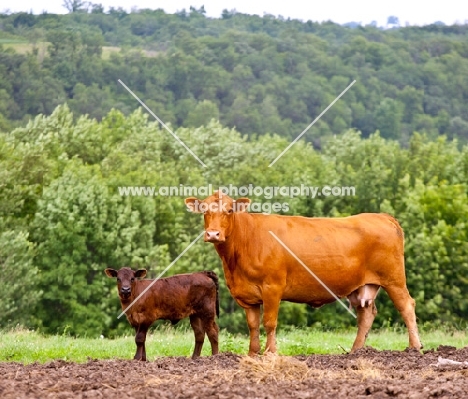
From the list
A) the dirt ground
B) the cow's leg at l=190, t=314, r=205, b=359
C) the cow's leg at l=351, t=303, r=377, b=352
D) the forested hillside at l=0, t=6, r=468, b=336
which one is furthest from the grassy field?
the forested hillside at l=0, t=6, r=468, b=336

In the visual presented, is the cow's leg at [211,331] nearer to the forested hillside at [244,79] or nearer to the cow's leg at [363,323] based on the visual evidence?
the cow's leg at [363,323]

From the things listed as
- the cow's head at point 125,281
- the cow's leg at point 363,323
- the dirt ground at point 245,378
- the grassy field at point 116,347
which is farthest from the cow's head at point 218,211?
the cow's leg at point 363,323

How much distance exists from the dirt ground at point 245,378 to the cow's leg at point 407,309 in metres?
1.63

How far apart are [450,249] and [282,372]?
160 ft

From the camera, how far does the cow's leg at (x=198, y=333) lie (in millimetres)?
14922

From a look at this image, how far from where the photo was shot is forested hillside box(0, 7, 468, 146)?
12206 centimetres

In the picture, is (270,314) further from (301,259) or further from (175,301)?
(175,301)

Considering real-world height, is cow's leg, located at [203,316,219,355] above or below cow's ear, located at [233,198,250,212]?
below

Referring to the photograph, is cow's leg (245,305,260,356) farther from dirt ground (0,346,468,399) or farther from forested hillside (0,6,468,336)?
forested hillside (0,6,468,336)

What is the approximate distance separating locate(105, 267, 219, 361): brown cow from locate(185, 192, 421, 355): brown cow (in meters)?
0.60

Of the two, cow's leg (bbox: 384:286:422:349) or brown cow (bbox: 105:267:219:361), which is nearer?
brown cow (bbox: 105:267:219:361)

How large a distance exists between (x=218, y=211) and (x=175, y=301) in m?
1.75

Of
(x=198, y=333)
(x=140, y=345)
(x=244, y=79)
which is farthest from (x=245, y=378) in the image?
(x=244, y=79)

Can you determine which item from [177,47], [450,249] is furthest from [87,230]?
[177,47]
